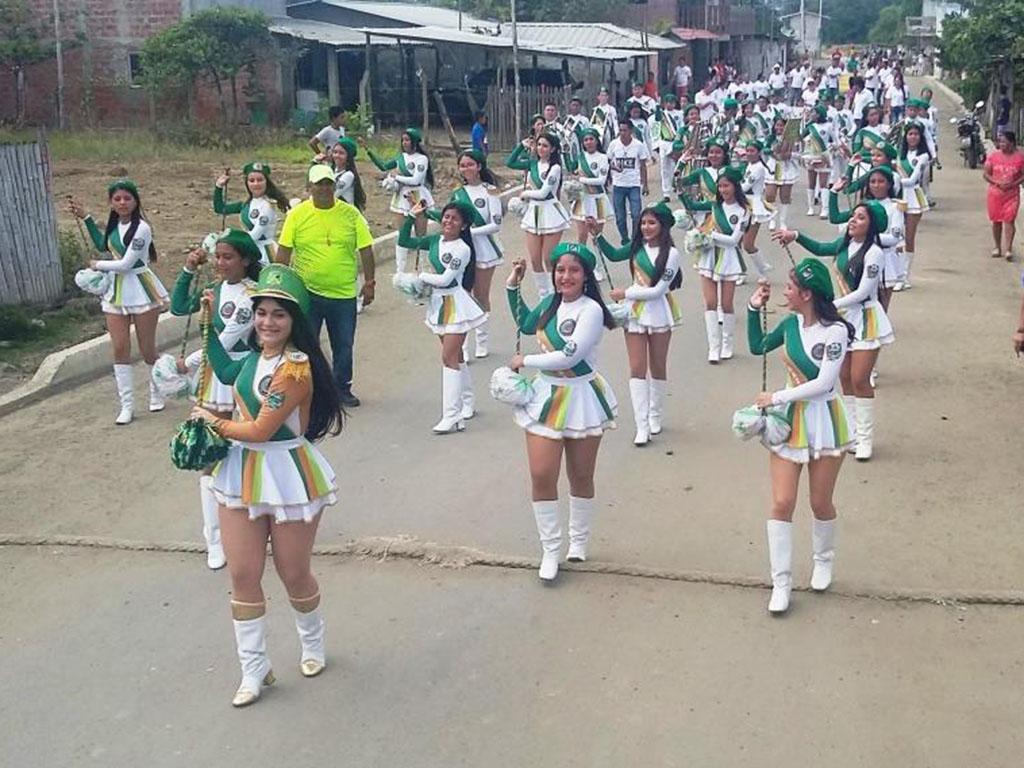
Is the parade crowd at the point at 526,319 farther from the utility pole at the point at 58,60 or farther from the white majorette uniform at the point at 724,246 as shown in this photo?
the utility pole at the point at 58,60

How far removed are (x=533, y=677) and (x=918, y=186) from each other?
1112 centimetres

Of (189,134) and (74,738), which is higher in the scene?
(189,134)

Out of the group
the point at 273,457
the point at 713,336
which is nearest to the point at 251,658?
the point at 273,457

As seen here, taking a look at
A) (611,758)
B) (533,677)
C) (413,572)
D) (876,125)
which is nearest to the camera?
(611,758)

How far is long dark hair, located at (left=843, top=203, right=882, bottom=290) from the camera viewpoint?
8719 mm

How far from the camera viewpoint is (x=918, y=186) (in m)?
15.1

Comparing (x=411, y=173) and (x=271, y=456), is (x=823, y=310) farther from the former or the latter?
(x=411, y=173)

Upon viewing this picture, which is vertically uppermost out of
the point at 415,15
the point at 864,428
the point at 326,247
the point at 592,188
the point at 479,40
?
the point at 415,15

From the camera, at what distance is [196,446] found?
5.22 meters

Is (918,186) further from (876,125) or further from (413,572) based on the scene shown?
(413,572)

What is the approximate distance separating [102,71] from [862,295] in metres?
27.1

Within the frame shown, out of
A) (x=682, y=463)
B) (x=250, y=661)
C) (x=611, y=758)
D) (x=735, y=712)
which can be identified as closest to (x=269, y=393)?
(x=250, y=661)

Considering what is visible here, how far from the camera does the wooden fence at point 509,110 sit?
94.0 feet

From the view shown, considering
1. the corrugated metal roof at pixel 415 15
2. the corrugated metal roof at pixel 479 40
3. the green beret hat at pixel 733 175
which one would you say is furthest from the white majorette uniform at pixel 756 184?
the corrugated metal roof at pixel 415 15
